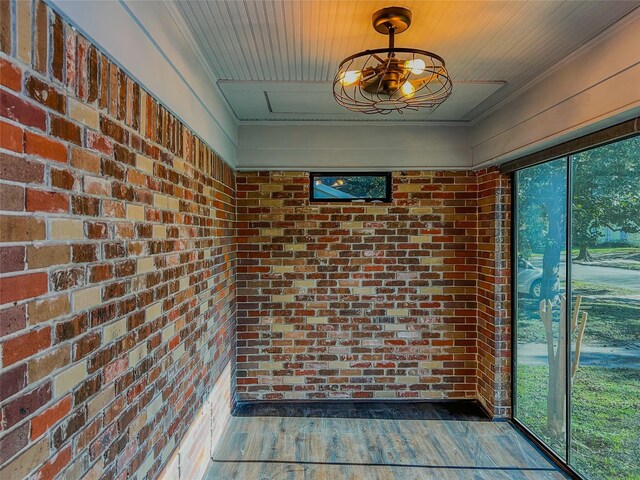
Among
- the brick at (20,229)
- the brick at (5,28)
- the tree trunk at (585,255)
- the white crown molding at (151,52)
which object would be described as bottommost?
the tree trunk at (585,255)

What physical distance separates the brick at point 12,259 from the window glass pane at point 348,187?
304 cm

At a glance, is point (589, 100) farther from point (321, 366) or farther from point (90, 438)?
point (321, 366)

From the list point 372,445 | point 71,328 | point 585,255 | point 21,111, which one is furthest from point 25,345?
point 585,255

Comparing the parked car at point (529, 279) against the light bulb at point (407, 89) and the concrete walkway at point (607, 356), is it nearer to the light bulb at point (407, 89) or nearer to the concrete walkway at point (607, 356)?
the concrete walkway at point (607, 356)

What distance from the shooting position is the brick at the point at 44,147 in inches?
36.1

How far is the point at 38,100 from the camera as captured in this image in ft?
3.12

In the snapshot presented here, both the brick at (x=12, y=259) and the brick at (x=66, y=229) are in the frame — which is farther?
the brick at (x=66, y=229)

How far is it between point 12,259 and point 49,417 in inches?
16.4

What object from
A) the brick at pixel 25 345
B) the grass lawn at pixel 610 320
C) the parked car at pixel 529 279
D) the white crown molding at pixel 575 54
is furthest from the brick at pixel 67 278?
the parked car at pixel 529 279

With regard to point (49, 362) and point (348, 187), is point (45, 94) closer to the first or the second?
point (49, 362)

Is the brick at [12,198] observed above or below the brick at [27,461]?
above

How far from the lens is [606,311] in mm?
2373

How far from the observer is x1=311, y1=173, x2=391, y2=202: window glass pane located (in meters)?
3.84

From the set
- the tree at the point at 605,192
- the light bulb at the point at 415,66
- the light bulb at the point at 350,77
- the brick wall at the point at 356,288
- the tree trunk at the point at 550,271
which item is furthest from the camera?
the brick wall at the point at 356,288
